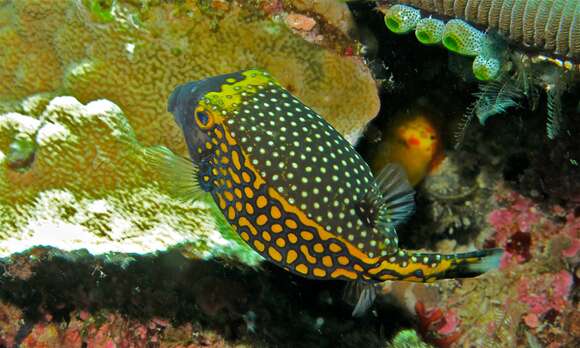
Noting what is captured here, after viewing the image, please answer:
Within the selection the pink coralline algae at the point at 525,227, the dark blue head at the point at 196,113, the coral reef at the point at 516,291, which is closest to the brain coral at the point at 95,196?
the dark blue head at the point at 196,113

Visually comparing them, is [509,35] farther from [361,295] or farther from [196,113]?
[196,113]

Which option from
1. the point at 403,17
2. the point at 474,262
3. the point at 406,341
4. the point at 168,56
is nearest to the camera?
the point at 474,262

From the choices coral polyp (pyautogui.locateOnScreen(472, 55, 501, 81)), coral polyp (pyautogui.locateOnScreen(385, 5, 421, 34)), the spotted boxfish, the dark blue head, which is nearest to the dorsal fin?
the spotted boxfish

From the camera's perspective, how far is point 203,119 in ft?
9.73

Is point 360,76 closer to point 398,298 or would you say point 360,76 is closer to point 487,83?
point 487,83

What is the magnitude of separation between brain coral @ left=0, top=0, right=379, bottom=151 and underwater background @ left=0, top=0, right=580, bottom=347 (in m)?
0.01

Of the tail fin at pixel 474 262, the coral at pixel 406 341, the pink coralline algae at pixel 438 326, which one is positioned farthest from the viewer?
the pink coralline algae at pixel 438 326

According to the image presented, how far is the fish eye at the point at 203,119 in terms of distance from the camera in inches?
116

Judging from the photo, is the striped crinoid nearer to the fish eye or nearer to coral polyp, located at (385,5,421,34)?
coral polyp, located at (385,5,421,34)

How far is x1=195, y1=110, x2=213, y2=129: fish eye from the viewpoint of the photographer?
116 inches

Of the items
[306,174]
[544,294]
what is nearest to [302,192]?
[306,174]

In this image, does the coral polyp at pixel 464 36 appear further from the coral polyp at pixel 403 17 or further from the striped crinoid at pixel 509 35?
the coral polyp at pixel 403 17

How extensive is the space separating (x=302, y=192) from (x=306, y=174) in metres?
0.11

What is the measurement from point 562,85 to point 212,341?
11.9 ft
